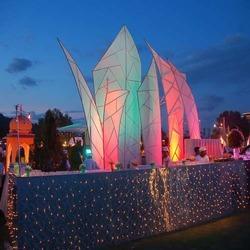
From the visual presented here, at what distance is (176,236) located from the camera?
340 inches

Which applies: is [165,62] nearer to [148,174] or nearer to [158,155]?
[158,155]

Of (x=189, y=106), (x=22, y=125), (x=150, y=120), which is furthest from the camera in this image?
(x=189, y=106)

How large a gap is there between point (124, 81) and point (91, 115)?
10.5 ft

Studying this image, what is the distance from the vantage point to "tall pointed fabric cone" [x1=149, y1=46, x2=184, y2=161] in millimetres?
25922

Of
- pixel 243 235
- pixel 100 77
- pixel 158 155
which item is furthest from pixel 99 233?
pixel 158 155

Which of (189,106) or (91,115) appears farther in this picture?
(189,106)

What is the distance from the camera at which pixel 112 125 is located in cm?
2156

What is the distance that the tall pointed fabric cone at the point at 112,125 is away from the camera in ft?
69.4

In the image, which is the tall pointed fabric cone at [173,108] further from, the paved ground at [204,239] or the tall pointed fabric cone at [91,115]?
the paved ground at [204,239]

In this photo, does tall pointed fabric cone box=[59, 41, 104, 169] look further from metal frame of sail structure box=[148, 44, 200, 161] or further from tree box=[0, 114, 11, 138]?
tree box=[0, 114, 11, 138]

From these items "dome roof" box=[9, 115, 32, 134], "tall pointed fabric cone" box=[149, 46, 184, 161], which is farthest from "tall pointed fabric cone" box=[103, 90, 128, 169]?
"tall pointed fabric cone" box=[149, 46, 184, 161]

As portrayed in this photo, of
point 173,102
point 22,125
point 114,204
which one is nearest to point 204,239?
point 114,204

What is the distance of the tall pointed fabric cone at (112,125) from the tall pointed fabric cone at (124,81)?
337 mm

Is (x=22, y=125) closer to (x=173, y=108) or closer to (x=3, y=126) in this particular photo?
(x=173, y=108)
